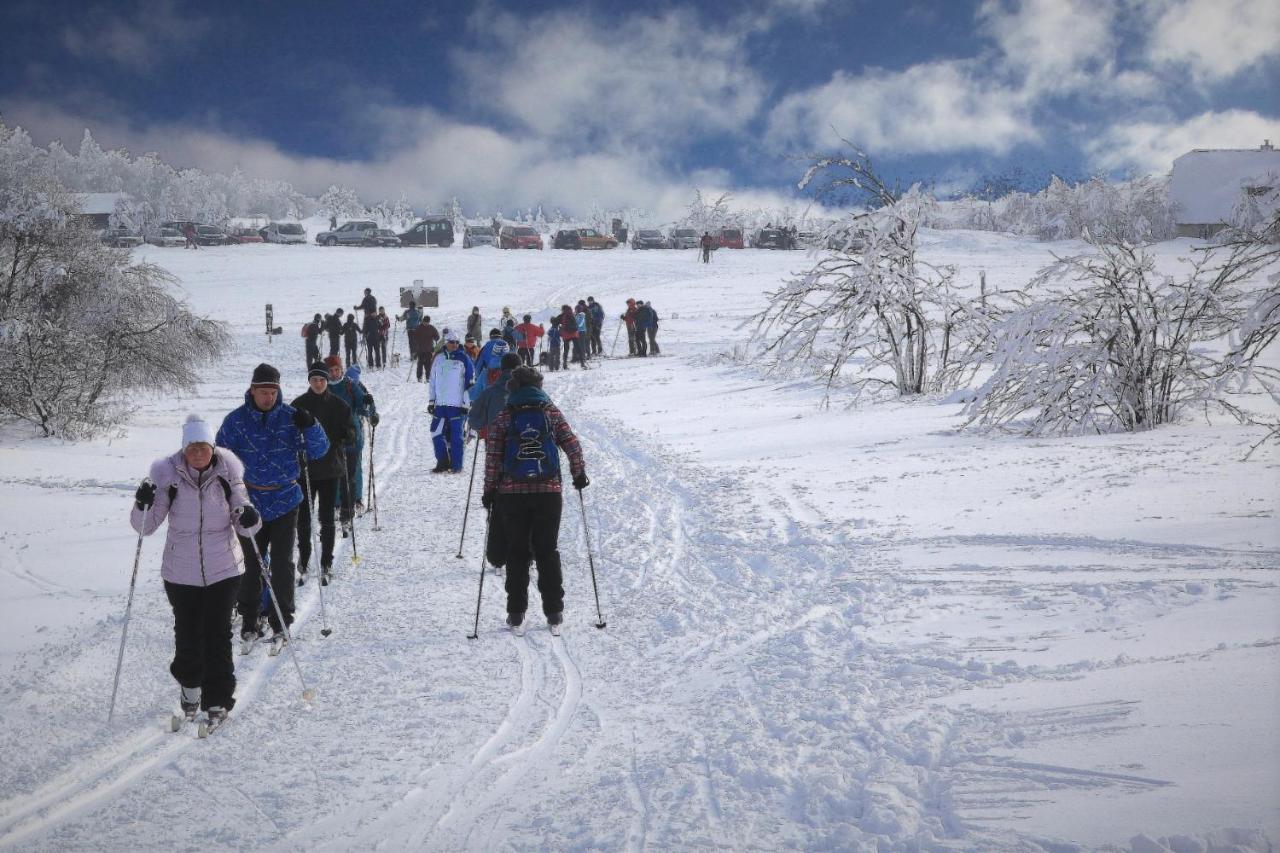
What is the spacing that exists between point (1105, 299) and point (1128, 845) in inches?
349

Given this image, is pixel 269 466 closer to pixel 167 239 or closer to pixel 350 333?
pixel 350 333

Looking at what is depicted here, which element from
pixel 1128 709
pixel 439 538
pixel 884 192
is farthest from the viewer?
pixel 884 192

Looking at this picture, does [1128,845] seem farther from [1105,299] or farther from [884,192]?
[884,192]

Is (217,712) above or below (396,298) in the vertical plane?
below

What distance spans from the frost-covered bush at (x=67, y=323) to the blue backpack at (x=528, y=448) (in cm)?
1153

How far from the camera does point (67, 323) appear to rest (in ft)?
51.5

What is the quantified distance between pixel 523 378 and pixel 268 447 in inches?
65.7

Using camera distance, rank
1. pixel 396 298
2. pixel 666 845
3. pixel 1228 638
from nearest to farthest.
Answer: pixel 666 845 → pixel 1228 638 → pixel 396 298

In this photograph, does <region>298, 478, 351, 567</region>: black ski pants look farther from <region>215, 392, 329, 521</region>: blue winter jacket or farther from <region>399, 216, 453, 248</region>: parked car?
<region>399, 216, 453, 248</region>: parked car

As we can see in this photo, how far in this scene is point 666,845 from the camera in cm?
355

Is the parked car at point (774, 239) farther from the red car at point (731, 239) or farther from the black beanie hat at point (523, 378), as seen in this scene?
the black beanie hat at point (523, 378)

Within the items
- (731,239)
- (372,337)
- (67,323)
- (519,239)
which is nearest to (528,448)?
(67,323)

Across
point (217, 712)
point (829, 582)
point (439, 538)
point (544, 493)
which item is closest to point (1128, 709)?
point (829, 582)

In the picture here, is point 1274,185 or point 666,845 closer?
point 666,845
